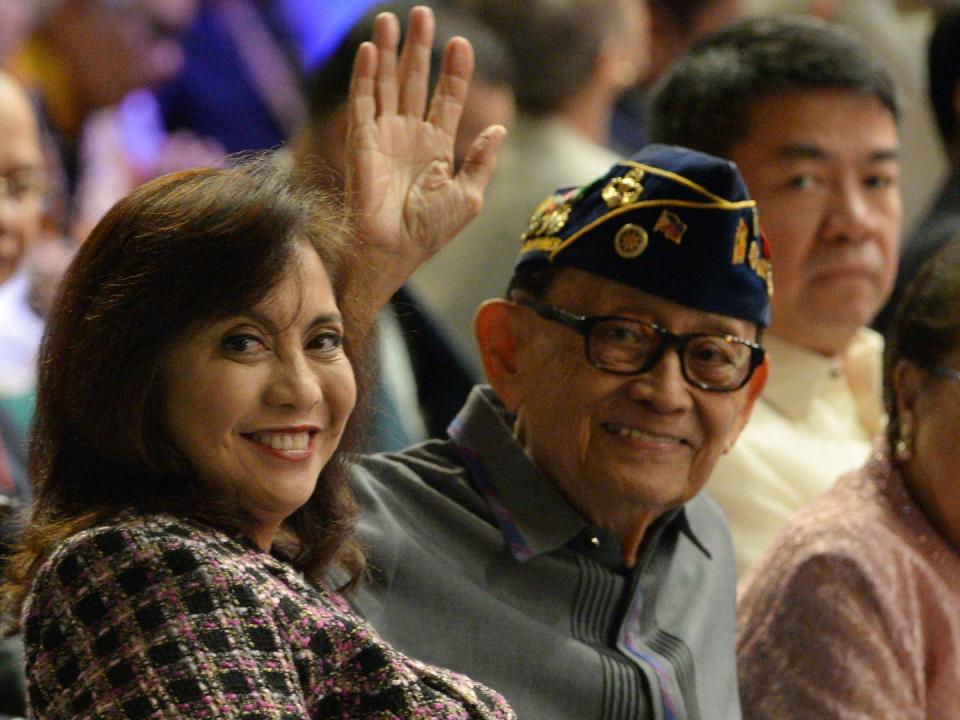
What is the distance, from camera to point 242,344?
1635 mm

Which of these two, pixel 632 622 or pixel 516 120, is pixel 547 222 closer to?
pixel 632 622

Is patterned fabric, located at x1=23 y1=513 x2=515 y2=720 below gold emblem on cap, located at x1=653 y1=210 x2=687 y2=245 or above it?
below

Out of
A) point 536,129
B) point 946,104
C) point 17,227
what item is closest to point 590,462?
point 17,227

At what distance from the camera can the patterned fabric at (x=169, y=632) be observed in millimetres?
1467

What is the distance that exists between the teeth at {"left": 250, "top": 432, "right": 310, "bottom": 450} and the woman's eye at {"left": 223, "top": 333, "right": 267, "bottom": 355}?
0.09 m

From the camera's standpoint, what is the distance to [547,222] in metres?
2.23

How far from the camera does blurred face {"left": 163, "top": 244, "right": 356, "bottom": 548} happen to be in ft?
5.29

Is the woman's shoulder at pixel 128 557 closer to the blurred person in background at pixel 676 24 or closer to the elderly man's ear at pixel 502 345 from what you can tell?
the elderly man's ear at pixel 502 345

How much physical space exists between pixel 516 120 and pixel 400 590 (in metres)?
2.30

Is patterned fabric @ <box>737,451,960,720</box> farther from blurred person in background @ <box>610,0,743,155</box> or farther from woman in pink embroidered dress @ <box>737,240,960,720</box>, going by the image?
blurred person in background @ <box>610,0,743,155</box>

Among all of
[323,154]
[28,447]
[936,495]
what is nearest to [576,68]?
[323,154]

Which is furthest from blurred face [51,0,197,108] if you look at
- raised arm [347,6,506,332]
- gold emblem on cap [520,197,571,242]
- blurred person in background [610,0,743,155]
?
gold emblem on cap [520,197,571,242]

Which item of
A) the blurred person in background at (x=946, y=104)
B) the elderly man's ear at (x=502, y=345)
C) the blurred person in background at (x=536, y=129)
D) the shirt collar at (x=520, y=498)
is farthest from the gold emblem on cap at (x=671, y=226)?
the blurred person in background at (x=946, y=104)

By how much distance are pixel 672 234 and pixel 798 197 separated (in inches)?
35.9
